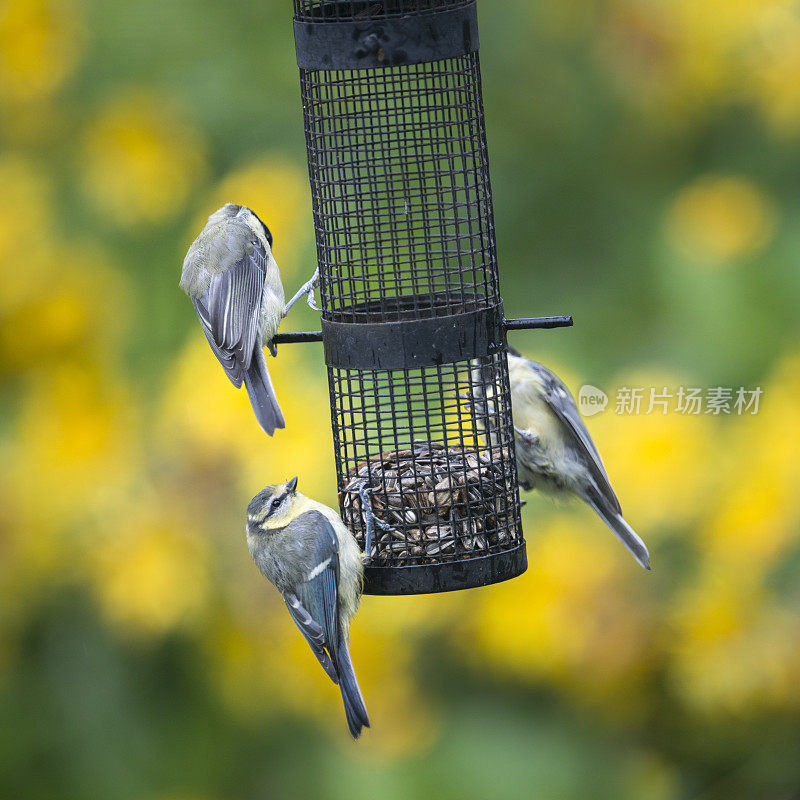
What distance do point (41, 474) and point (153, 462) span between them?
2.45 feet

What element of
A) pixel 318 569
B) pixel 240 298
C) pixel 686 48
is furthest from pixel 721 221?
pixel 318 569

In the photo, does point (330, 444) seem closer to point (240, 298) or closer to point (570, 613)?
point (240, 298)

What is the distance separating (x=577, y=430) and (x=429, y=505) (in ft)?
3.38

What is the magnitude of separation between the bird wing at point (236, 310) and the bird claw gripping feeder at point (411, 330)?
29cm

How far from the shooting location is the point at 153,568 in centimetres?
620

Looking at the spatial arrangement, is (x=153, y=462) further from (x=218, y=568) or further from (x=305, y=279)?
(x=305, y=279)

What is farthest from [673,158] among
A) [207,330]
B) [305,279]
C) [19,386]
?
[19,386]

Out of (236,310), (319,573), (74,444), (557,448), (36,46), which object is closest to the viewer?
(319,573)

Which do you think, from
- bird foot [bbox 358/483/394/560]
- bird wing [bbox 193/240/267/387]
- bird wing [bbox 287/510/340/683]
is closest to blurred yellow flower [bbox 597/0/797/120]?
bird wing [bbox 193/240/267/387]

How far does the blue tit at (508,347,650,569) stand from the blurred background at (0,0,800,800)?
27.0 inches

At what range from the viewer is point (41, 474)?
21.7 ft

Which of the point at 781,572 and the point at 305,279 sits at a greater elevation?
the point at 305,279

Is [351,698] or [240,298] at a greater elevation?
[240,298]

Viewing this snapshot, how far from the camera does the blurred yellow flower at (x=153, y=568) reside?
615 centimetres
